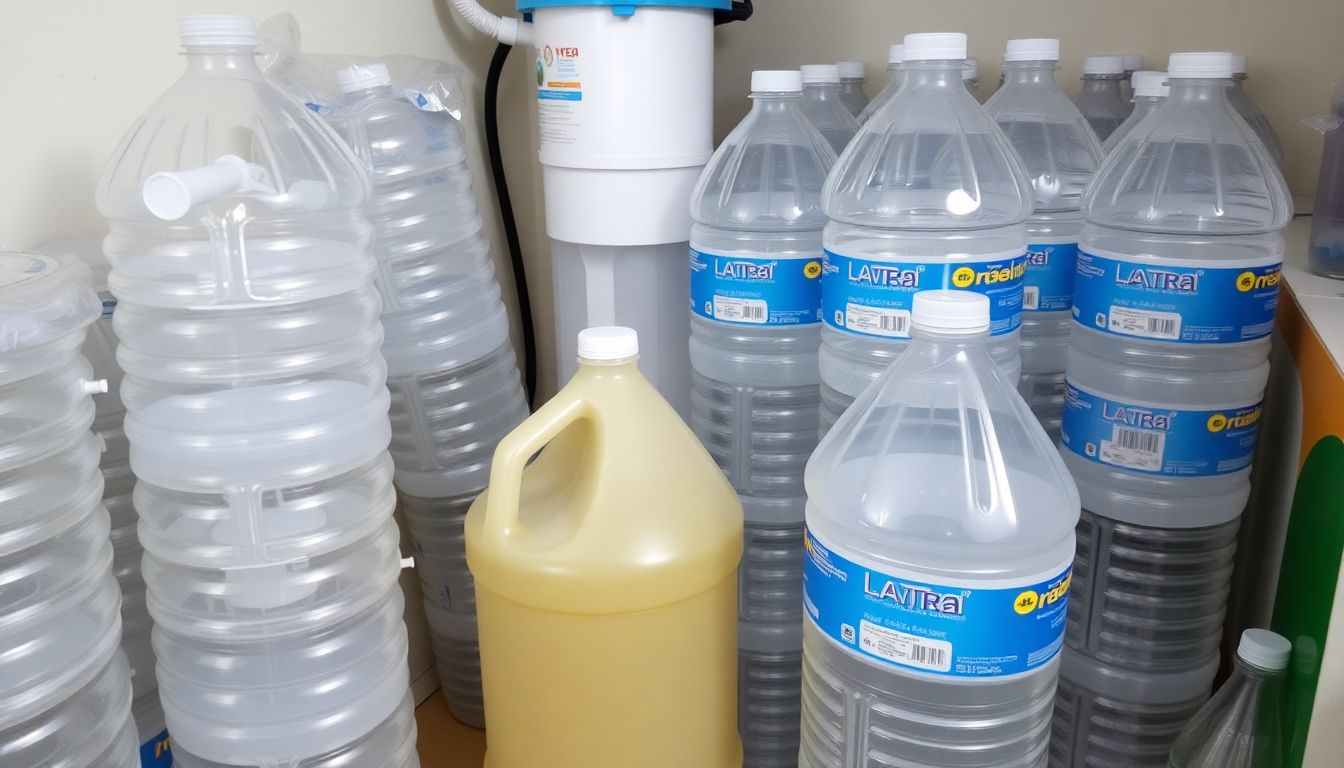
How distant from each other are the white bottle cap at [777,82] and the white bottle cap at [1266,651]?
82 centimetres

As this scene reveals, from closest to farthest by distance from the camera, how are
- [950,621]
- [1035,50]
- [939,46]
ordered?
[950,621]
[939,46]
[1035,50]

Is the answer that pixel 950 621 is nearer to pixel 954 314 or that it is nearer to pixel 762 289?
pixel 954 314

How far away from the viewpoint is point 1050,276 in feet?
4.34

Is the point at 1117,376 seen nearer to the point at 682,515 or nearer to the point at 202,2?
the point at 682,515

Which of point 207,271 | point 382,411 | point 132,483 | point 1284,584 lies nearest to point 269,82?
point 207,271

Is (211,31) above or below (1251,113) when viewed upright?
above

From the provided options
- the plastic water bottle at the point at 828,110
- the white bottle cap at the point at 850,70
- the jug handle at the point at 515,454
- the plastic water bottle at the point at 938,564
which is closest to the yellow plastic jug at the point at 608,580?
the jug handle at the point at 515,454

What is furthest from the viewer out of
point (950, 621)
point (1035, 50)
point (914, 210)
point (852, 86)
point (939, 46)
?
point (852, 86)

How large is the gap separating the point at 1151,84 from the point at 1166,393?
15.5 inches

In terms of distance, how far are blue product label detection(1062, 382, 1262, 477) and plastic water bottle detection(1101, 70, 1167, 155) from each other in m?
0.34

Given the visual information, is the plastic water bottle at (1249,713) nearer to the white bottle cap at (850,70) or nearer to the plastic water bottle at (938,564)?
the plastic water bottle at (938,564)

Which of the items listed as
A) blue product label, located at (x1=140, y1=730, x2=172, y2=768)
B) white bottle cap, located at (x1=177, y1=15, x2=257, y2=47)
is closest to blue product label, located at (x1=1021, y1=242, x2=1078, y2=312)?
white bottle cap, located at (x1=177, y1=15, x2=257, y2=47)

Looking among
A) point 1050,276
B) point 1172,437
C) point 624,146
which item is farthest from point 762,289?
point 1172,437

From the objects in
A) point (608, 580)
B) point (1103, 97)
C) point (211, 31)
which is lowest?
point (608, 580)
